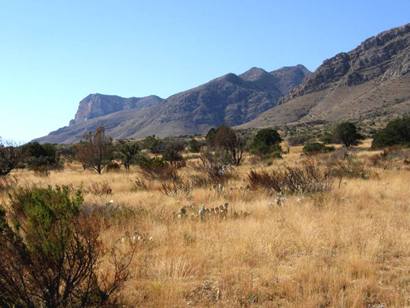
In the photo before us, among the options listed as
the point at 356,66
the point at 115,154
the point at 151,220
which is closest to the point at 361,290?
the point at 151,220

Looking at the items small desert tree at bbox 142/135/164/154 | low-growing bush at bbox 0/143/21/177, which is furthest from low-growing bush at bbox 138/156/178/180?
small desert tree at bbox 142/135/164/154

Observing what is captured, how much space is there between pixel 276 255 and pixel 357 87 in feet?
444

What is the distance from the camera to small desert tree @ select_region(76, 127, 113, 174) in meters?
23.1

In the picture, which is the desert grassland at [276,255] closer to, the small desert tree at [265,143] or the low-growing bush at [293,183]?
the low-growing bush at [293,183]

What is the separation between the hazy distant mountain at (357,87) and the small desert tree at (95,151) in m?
69.4

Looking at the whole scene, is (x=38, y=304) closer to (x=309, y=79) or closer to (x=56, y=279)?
(x=56, y=279)

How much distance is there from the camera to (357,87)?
426 ft

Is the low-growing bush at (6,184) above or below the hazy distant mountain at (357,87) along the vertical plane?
below

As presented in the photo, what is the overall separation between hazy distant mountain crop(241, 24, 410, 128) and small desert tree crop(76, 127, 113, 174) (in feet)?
228

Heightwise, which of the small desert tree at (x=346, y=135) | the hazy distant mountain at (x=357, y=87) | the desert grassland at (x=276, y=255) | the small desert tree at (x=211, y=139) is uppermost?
the hazy distant mountain at (x=357, y=87)

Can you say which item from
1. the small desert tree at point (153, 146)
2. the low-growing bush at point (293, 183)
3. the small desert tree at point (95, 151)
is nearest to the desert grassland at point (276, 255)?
the low-growing bush at point (293, 183)

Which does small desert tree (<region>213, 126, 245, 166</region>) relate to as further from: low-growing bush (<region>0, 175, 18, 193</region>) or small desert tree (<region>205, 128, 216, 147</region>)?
low-growing bush (<region>0, 175, 18, 193</region>)

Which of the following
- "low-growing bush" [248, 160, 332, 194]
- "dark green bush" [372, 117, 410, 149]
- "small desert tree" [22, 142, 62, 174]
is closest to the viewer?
"low-growing bush" [248, 160, 332, 194]

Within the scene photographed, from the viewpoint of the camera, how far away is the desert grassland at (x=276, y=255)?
4.30 metres
